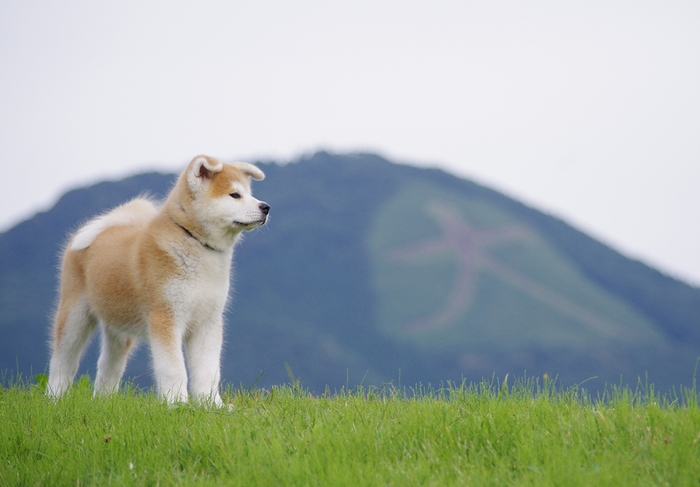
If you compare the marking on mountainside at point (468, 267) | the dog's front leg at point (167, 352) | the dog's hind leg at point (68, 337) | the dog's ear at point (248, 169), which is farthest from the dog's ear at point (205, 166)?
the marking on mountainside at point (468, 267)

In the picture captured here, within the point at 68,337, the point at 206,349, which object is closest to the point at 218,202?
the point at 206,349

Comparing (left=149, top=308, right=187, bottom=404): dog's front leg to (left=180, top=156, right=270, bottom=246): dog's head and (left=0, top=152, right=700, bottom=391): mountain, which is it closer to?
(left=180, top=156, right=270, bottom=246): dog's head

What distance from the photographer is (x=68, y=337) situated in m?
6.51

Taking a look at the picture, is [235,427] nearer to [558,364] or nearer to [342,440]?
[342,440]

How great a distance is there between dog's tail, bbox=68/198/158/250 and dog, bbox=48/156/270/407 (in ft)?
0.99

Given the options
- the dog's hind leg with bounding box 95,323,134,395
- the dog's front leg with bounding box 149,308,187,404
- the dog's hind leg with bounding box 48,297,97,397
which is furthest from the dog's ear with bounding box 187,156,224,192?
the dog's hind leg with bounding box 95,323,134,395

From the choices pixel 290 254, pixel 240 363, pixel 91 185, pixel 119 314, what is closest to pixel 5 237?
pixel 91 185

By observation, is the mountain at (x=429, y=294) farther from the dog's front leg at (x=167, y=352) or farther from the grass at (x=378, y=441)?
the grass at (x=378, y=441)

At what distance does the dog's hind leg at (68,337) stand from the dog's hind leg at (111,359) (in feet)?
0.67

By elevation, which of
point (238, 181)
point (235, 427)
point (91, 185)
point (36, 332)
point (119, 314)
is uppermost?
point (238, 181)

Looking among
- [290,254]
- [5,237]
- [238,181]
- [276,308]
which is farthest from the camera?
[290,254]

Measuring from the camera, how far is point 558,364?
5769 cm

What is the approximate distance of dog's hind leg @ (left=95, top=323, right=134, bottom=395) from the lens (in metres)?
6.68

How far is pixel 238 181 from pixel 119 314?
1543 millimetres
